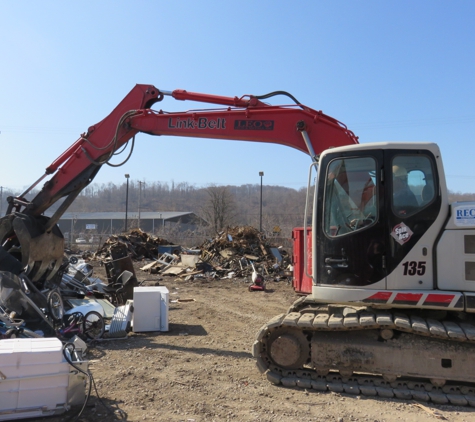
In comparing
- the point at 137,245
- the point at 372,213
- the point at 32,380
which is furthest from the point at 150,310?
the point at 137,245

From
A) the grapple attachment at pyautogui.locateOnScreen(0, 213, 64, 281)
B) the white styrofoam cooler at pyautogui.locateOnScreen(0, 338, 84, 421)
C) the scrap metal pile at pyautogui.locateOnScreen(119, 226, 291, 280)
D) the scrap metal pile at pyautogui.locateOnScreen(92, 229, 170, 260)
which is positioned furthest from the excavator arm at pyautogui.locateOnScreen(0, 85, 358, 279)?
the scrap metal pile at pyautogui.locateOnScreen(92, 229, 170, 260)

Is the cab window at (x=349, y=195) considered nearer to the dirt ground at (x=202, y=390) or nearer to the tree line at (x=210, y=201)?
the dirt ground at (x=202, y=390)

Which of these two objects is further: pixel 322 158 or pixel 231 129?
pixel 231 129

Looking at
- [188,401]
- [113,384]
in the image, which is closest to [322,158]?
[188,401]

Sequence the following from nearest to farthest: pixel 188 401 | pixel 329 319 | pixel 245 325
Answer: pixel 188 401 < pixel 329 319 < pixel 245 325

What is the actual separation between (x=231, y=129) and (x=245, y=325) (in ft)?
13.5

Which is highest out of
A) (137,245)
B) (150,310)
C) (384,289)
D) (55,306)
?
(384,289)

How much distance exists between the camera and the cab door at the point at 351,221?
522 cm

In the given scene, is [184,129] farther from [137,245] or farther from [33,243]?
[137,245]

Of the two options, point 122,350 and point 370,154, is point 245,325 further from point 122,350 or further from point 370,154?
point 370,154

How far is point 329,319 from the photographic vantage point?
5.36 meters

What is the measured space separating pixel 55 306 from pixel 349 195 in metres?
5.41

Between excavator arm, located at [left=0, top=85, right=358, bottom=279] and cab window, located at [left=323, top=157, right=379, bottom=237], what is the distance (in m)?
1.26

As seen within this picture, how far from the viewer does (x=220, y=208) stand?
167ft
